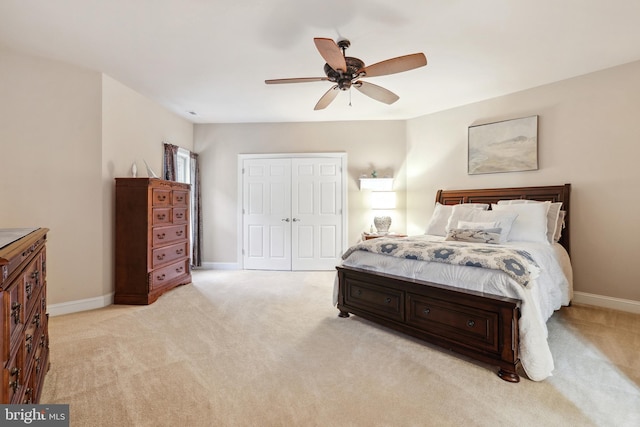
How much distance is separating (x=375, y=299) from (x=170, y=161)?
3825 mm

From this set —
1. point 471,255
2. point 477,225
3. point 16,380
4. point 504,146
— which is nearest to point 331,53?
point 471,255

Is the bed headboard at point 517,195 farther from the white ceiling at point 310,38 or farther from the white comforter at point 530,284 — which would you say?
the white ceiling at point 310,38

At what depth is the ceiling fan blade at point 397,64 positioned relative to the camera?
227cm

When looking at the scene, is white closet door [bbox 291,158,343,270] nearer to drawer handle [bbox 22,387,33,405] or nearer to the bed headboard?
the bed headboard

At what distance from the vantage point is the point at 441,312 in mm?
2352

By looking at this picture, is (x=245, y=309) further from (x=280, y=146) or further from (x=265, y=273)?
(x=280, y=146)

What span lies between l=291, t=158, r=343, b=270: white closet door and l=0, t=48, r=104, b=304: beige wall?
9.66ft

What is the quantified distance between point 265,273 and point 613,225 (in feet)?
15.5

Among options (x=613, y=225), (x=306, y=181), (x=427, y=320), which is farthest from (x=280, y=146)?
(x=613, y=225)

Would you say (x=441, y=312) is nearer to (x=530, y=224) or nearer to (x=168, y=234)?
(x=530, y=224)

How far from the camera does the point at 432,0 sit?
223cm

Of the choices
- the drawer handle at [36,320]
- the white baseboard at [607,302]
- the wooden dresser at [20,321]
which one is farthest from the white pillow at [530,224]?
the drawer handle at [36,320]

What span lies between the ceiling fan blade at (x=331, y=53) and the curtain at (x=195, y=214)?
3799 mm

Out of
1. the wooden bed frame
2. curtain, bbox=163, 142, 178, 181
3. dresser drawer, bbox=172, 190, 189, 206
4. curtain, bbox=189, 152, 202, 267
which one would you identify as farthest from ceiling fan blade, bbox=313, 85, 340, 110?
curtain, bbox=189, 152, 202, 267
